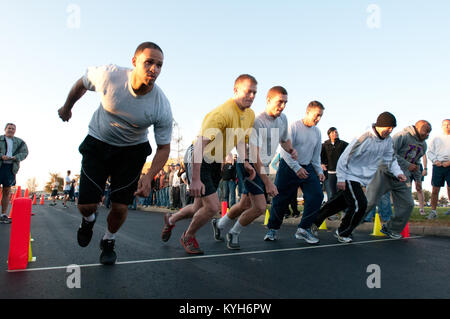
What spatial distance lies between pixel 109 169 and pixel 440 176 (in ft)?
25.4

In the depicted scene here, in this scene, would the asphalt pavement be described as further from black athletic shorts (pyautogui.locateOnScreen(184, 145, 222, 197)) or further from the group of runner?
black athletic shorts (pyautogui.locateOnScreen(184, 145, 222, 197))

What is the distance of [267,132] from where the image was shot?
4.89 meters

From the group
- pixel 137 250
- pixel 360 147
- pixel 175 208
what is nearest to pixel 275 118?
pixel 360 147

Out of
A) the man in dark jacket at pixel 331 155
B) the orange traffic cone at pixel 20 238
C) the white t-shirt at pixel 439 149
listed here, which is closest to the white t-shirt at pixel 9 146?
the orange traffic cone at pixel 20 238

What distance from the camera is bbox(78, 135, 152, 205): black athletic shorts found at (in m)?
3.36

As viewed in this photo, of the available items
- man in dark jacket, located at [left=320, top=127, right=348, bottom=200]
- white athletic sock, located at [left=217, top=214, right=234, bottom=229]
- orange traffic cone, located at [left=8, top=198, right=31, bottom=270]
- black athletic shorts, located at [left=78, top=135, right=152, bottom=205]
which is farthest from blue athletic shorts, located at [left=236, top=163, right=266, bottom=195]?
man in dark jacket, located at [left=320, top=127, right=348, bottom=200]

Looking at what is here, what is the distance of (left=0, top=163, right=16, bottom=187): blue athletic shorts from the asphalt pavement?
3.93 metres

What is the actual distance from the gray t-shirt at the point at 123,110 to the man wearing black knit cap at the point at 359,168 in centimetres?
305

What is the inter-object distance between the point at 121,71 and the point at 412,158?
5.70 metres

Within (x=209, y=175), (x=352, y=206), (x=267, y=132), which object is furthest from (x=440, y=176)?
(x=209, y=175)

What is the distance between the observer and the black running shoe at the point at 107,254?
3.44m

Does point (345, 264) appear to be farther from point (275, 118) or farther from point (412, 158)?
point (412, 158)

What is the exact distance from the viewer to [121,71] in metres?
3.24

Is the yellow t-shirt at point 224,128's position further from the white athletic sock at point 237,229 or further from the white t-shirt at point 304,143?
the white t-shirt at point 304,143
